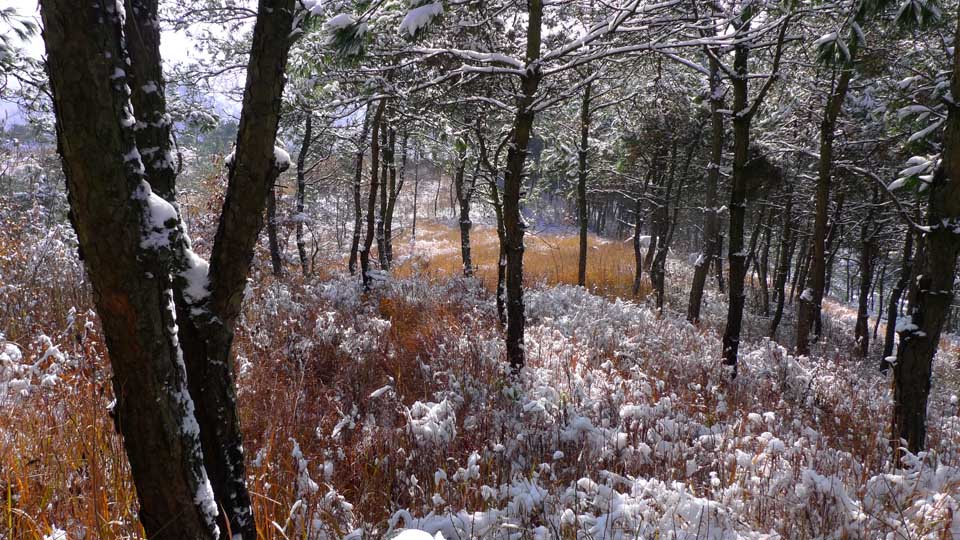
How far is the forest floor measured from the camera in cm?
247

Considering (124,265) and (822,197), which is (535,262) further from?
(124,265)

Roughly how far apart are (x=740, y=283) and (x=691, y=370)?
1.41 meters

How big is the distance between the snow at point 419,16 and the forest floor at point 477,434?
10.6 feet

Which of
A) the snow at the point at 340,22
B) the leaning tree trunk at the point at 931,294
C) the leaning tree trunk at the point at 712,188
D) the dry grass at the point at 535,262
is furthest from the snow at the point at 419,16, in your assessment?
the dry grass at the point at 535,262

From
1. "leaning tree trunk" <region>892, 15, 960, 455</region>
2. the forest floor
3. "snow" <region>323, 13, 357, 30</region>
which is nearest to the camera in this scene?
the forest floor

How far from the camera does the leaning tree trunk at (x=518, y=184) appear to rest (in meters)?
5.53

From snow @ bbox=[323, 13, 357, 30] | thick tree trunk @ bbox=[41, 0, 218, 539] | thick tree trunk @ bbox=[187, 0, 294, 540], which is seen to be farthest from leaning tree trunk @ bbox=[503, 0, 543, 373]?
thick tree trunk @ bbox=[41, 0, 218, 539]

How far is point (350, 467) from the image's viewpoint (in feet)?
11.2

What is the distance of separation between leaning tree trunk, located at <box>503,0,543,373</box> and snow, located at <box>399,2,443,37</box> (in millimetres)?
1523

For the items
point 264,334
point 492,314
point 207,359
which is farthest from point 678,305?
point 207,359

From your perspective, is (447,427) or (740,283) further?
(740,283)

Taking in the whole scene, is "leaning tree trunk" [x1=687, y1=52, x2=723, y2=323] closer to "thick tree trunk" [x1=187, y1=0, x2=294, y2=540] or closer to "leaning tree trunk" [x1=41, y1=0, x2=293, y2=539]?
"thick tree trunk" [x1=187, y1=0, x2=294, y2=540]

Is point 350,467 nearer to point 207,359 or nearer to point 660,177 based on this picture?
point 207,359

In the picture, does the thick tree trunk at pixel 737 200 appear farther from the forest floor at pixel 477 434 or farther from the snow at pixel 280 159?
the snow at pixel 280 159
